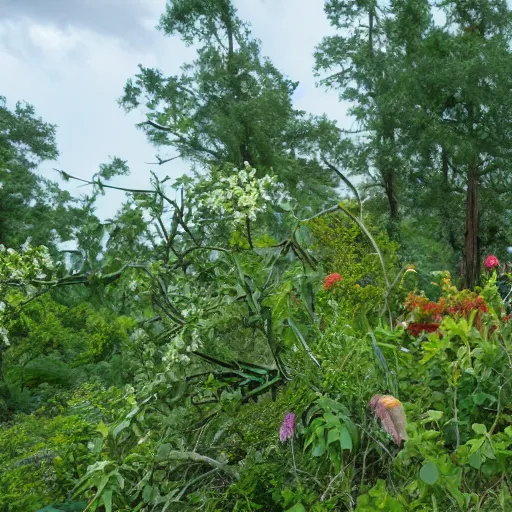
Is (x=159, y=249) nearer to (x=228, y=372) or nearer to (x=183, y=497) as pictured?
(x=228, y=372)

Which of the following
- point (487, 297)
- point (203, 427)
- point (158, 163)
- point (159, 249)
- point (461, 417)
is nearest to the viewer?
point (461, 417)

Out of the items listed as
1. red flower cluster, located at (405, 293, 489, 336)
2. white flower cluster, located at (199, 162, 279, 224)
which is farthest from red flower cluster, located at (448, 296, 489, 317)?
white flower cluster, located at (199, 162, 279, 224)

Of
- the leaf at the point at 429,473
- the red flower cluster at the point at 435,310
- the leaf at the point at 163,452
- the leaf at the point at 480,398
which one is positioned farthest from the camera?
the red flower cluster at the point at 435,310

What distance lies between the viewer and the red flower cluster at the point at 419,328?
289cm

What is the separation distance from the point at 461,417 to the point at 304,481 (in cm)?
52

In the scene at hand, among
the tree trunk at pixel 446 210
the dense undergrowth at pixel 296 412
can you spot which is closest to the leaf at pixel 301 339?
the dense undergrowth at pixel 296 412

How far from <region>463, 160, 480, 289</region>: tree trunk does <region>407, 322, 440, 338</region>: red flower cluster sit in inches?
533

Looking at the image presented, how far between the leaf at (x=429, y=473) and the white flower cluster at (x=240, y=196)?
1.51m

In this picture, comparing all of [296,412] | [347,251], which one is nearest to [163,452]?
[296,412]

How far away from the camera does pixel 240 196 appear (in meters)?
2.96

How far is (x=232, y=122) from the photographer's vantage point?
1579cm

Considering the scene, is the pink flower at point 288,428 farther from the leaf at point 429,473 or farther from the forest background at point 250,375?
the leaf at point 429,473

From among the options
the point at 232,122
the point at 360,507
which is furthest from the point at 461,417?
the point at 232,122

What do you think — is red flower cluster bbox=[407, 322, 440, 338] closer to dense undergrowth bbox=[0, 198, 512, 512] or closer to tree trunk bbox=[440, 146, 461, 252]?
dense undergrowth bbox=[0, 198, 512, 512]
